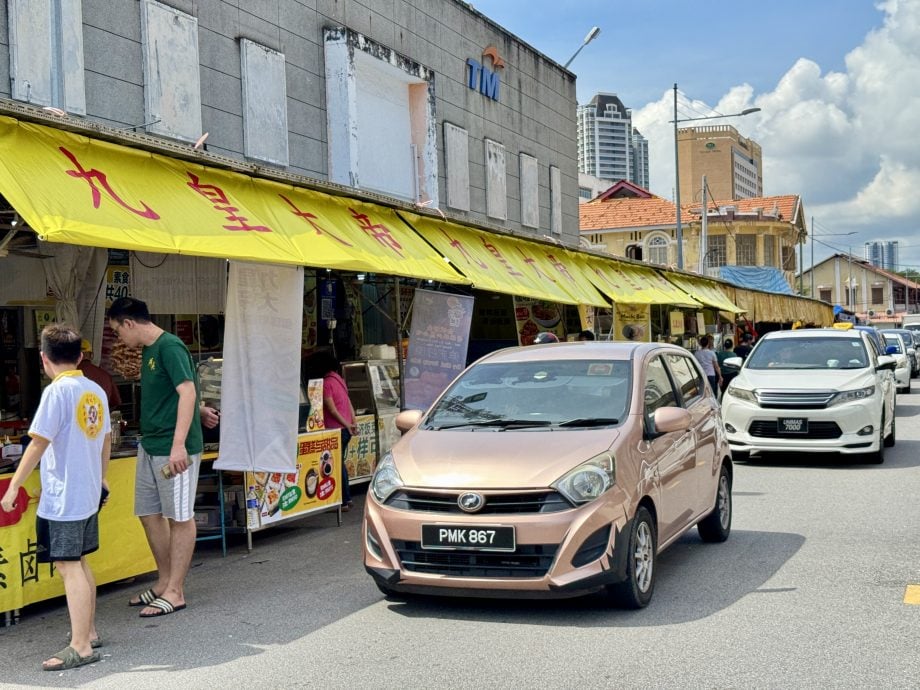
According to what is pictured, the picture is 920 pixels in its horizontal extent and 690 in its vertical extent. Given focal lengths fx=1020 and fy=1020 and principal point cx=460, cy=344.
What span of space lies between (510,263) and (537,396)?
→ 686 cm

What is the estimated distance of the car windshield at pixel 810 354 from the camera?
13875 mm

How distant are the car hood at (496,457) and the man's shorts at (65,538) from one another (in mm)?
1827

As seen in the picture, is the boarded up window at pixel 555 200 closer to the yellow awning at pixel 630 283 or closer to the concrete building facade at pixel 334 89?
the concrete building facade at pixel 334 89

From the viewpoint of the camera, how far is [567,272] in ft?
52.5

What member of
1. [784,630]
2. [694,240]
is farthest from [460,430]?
[694,240]

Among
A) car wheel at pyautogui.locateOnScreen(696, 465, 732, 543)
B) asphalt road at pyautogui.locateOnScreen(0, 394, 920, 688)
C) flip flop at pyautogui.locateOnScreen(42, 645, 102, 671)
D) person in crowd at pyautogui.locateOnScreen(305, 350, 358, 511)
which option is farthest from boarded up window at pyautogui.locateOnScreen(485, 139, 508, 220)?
flip flop at pyautogui.locateOnScreen(42, 645, 102, 671)

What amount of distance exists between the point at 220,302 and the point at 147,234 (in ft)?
13.4

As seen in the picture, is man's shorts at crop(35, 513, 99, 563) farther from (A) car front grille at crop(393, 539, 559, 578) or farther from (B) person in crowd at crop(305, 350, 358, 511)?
(B) person in crowd at crop(305, 350, 358, 511)

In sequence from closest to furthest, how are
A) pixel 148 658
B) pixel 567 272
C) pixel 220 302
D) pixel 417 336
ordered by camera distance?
pixel 148 658, pixel 220 302, pixel 417 336, pixel 567 272

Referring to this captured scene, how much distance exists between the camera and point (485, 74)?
2408 cm

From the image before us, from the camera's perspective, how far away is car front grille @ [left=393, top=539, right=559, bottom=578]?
5797 millimetres

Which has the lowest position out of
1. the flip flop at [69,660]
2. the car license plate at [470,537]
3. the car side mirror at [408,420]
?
the flip flop at [69,660]

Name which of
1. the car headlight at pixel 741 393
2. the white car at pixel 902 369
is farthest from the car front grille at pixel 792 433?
the white car at pixel 902 369

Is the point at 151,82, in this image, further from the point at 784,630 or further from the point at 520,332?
the point at 784,630
